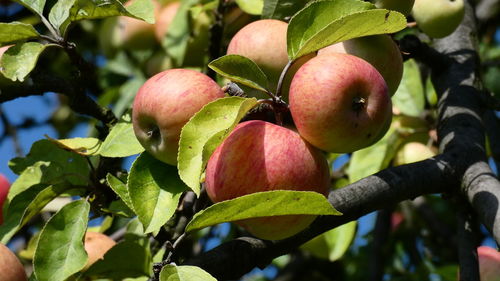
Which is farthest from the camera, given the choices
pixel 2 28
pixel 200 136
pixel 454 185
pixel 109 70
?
pixel 109 70

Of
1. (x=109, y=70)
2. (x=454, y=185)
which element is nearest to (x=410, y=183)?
(x=454, y=185)

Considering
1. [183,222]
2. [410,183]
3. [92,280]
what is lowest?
[92,280]

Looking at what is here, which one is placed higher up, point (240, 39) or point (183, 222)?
point (240, 39)

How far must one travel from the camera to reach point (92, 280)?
1311mm

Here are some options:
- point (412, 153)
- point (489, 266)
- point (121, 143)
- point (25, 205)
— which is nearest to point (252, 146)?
point (121, 143)

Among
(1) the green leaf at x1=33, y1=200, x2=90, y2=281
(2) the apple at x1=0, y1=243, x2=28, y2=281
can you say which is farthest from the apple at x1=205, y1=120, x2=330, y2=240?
(2) the apple at x1=0, y1=243, x2=28, y2=281

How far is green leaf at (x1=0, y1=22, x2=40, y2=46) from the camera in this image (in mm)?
1097

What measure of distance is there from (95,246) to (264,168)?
51 cm

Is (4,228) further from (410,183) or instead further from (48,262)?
(410,183)

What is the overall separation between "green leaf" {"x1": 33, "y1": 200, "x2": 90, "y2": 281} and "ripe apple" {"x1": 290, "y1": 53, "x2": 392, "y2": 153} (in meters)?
0.39

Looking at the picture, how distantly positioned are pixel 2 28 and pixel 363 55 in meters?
0.51

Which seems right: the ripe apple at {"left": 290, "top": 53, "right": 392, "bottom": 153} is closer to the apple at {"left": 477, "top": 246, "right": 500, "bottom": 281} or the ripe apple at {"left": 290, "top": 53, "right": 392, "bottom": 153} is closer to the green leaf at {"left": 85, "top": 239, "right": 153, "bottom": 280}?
the green leaf at {"left": 85, "top": 239, "right": 153, "bottom": 280}

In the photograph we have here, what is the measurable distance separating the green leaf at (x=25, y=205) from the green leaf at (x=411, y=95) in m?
0.85

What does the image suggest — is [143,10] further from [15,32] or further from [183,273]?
[183,273]
